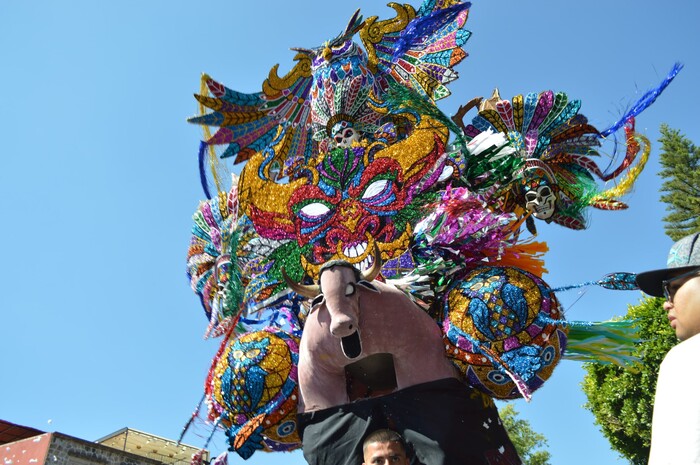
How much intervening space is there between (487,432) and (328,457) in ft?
2.75

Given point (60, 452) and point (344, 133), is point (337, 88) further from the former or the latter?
point (60, 452)

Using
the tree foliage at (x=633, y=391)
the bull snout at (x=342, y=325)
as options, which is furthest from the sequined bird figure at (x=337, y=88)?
the tree foliage at (x=633, y=391)

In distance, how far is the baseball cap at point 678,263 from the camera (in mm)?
1916

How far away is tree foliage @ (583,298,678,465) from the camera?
822 cm

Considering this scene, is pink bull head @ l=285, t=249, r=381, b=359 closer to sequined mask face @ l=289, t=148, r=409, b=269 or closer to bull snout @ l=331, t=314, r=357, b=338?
bull snout @ l=331, t=314, r=357, b=338

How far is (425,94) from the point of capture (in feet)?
16.1

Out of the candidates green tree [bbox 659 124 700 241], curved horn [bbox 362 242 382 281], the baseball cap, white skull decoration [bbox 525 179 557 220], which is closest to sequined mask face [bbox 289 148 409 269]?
curved horn [bbox 362 242 382 281]

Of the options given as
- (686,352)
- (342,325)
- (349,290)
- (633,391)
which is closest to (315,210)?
(349,290)

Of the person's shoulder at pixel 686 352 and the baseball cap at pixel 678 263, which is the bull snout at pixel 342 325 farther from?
the person's shoulder at pixel 686 352

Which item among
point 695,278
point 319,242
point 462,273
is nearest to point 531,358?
point 462,273

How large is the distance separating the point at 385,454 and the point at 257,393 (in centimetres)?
87

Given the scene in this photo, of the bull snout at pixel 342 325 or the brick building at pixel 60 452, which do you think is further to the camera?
the brick building at pixel 60 452

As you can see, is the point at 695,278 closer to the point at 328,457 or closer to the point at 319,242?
the point at 328,457

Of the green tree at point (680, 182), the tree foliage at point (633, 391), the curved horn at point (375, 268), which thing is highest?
the green tree at point (680, 182)
